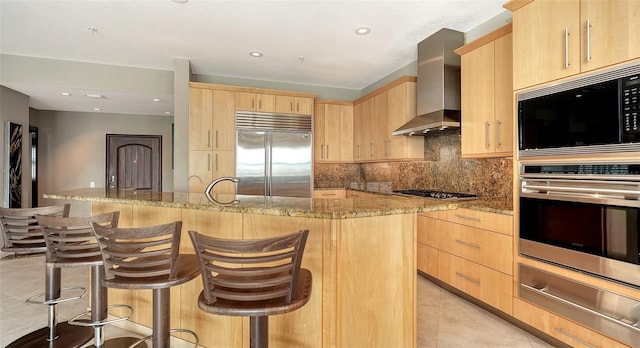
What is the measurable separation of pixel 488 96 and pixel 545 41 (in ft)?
2.48

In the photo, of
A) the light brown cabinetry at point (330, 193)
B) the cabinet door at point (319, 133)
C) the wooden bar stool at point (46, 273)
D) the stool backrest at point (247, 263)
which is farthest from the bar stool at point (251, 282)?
the cabinet door at point (319, 133)

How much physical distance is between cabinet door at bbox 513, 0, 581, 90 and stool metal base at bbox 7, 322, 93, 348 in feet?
12.0

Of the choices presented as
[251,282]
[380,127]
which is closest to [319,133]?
[380,127]

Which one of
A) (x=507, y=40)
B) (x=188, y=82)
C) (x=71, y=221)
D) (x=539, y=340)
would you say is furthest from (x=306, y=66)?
(x=539, y=340)

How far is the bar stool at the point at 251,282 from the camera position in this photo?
125 cm

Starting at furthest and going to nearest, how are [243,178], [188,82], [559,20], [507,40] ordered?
[243,178], [188,82], [507,40], [559,20]

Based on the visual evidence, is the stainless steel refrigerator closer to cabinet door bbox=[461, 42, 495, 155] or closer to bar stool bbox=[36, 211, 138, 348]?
cabinet door bbox=[461, 42, 495, 155]

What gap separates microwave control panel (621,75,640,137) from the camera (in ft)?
5.73

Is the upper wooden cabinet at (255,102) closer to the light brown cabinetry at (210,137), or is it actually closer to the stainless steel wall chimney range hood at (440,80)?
the light brown cabinetry at (210,137)

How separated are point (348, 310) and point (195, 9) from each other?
2.79 metres

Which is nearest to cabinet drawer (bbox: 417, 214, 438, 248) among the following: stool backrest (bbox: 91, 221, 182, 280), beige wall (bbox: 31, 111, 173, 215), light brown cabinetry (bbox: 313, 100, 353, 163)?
light brown cabinetry (bbox: 313, 100, 353, 163)

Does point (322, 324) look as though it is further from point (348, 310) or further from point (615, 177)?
point (615, 177)

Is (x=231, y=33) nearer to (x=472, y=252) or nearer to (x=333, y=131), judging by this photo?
(x=333, y=131)

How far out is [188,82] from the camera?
4.26 m
